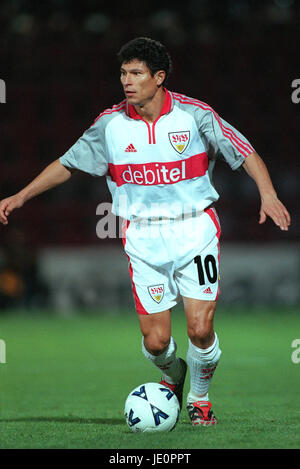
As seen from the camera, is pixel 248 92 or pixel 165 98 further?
pixel 248 92

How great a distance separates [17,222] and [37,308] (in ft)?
18.3

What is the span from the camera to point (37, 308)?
20.6m

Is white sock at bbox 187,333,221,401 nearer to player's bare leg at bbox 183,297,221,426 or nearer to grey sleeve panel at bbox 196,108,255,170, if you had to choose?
player's bare leg at bbox 183,297,221,426

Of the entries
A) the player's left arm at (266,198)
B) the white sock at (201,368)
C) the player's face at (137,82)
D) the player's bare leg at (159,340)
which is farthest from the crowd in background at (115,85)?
the player's face at (137,82)

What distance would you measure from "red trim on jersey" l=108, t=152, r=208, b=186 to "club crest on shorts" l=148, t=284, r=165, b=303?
0.69 metres

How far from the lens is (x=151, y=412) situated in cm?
560

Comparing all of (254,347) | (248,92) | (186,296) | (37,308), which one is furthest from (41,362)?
(248,92)

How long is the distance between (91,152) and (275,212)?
1398mm

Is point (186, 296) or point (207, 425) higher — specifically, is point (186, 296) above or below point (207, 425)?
above

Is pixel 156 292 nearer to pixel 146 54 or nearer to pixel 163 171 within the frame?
pixel 163 171

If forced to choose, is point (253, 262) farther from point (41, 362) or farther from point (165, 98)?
point (165, 98)

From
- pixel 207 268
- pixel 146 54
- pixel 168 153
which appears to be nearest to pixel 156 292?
pixel 207 268

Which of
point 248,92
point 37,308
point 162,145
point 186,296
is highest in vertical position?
point 248,92
